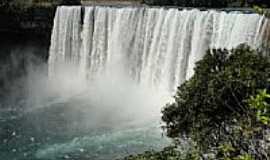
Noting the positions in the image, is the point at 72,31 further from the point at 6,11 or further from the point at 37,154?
the point at 37,154

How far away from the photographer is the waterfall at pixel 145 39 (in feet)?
61.4

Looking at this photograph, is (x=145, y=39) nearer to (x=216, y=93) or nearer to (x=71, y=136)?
(x=71, y=136)

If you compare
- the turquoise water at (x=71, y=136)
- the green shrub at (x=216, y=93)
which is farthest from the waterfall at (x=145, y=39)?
the green shrub at (x=216, y=93)

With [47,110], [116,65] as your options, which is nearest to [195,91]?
[47,110]

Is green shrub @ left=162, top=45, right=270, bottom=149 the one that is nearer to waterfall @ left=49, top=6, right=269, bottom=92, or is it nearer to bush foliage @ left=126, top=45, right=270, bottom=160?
bush foliage @ left=126, top=45, right=270, bottom=160

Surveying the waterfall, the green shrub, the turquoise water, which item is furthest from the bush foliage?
the waterfall

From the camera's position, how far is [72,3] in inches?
1164

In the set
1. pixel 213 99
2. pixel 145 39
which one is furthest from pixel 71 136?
pixel 213 99

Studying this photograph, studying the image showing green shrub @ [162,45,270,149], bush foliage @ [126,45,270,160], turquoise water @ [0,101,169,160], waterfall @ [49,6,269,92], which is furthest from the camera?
waterfall @ [49,6,269,92]

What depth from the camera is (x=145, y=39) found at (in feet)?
73.7

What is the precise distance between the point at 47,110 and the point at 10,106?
2.39 meters

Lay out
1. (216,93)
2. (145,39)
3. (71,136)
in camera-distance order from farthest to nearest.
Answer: (145,39) → (71,136) → (216,93)

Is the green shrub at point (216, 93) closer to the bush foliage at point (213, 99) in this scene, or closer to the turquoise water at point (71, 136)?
the bush foliage at point (213, 99)

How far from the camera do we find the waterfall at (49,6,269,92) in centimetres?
1872
